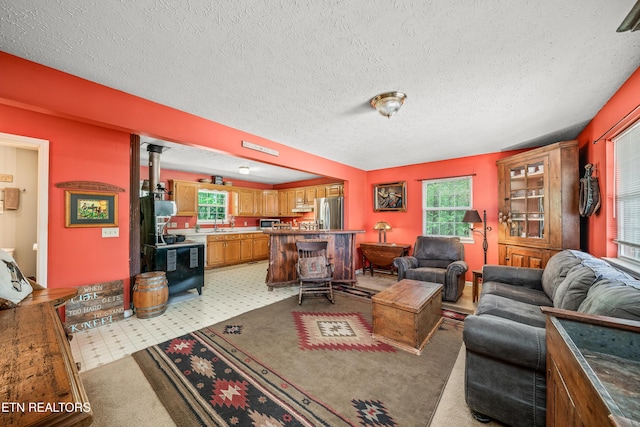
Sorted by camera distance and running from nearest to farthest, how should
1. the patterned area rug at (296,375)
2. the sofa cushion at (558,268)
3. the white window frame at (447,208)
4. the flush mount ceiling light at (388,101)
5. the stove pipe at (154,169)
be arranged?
the patterned area rug at (296,375) < the sofa cushion at (558,268) < the flush mount ceiling light at (388,101) < the stove pipe at (154,169) < the white window frame at (447,208)

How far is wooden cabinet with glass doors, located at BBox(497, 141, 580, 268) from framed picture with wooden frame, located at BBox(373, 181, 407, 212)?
5.90 ft

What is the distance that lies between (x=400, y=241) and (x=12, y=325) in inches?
216

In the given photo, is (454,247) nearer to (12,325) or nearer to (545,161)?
(545,161)

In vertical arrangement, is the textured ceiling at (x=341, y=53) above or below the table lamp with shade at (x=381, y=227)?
above

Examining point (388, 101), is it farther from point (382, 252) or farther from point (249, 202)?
point (249, 202)

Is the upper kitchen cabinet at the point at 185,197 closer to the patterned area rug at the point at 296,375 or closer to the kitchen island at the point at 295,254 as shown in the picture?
the kitchen island at the point at 295,254

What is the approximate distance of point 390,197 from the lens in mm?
5570

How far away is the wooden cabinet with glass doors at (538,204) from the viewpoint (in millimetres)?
3059

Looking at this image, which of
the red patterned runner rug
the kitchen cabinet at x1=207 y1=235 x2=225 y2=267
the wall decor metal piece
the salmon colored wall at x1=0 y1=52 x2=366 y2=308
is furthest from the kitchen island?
the kitchen cabinet at x1=207 y1=235 x2=225 y2=267

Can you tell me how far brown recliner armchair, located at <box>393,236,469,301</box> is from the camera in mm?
3500

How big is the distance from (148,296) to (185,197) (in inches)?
136

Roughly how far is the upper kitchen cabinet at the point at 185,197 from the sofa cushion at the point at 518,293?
6.13 m

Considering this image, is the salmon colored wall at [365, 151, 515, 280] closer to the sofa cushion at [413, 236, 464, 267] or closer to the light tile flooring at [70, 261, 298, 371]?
the sofa cushion at [413, 236, 464, 267]

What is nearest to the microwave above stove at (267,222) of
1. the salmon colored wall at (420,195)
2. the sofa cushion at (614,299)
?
the salmon colored wall at (420,195)
